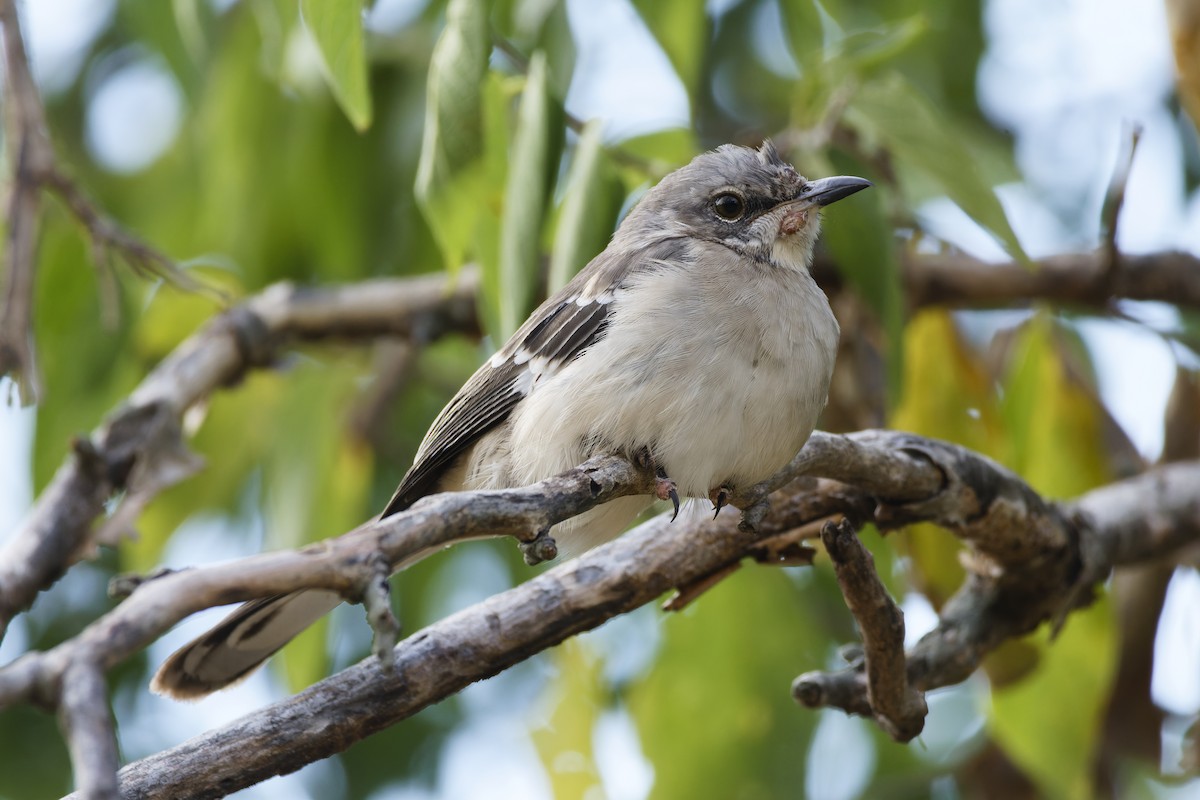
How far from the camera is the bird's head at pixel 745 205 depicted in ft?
12.9

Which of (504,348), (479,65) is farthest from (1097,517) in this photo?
(479,65)

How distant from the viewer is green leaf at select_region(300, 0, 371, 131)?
9.02 feet

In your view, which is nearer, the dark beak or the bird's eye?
the dark beak

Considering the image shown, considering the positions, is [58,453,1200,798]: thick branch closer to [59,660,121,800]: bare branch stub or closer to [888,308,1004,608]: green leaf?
[888,308,1004,608]: green leaf

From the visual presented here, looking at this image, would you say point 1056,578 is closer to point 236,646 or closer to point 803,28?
point 803,28

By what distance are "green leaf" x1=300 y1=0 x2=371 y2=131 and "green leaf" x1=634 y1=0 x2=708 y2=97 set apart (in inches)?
35.6

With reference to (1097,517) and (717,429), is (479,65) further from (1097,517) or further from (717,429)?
(1097,517)

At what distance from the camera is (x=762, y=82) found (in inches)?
264

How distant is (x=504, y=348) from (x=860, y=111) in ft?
4.26

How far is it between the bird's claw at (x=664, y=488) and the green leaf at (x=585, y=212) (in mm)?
595

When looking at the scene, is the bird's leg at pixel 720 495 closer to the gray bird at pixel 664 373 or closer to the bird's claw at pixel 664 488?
the gray bird at pixel 664 373

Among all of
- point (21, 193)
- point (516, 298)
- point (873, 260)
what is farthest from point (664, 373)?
point (21, 193)

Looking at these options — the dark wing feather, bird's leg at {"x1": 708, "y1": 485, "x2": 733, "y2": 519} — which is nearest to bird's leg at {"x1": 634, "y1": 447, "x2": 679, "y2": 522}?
bird's leg at {"x1": 708, "y1": 485, "x2": 733, "y2": 519}

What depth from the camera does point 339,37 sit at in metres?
2.77
